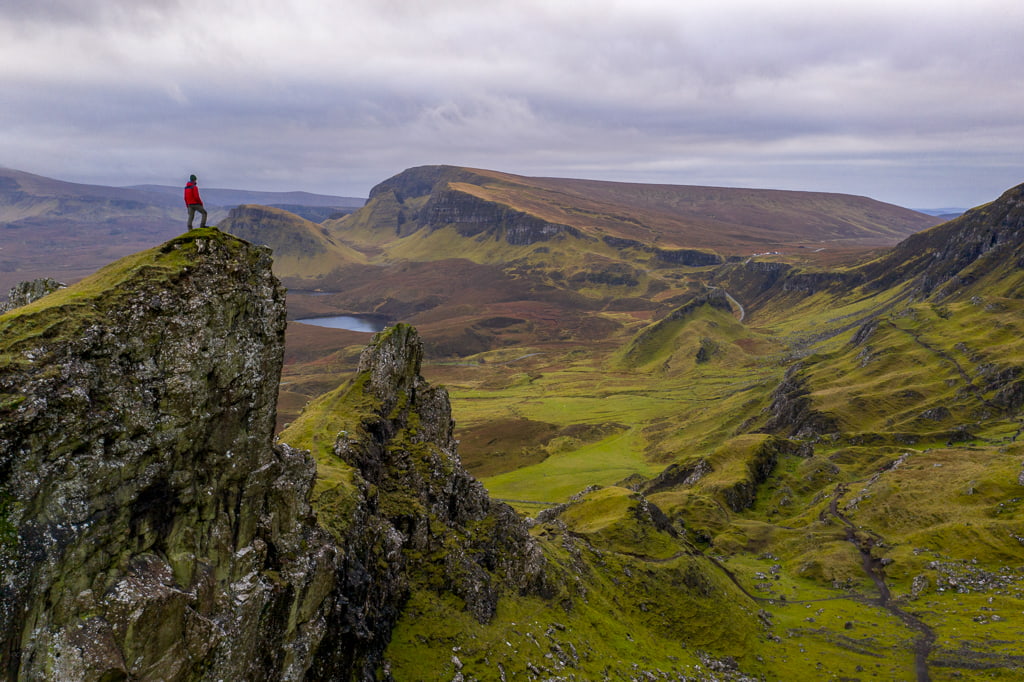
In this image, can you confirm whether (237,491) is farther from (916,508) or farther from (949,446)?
(949,446)

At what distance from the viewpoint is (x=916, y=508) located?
10344 cm

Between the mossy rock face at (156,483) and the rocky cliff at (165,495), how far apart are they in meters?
0.07

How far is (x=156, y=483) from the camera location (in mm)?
Result: 26844

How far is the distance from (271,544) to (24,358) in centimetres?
1516

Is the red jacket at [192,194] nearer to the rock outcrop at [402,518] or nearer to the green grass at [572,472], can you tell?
the rock outcrop at [402,518]

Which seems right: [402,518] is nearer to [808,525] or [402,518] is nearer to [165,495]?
[165,495]

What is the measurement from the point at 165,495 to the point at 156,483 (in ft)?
2.81

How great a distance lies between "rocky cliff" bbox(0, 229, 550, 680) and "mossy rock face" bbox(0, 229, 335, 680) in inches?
2.7

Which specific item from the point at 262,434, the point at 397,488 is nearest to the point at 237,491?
the point at 262,434

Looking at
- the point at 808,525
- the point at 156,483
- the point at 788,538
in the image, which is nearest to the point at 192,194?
the point at 156,483

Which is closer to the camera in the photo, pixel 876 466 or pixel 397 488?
pixel 397 488

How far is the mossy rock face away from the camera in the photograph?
75.2 feet

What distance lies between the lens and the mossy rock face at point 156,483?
22906 mm

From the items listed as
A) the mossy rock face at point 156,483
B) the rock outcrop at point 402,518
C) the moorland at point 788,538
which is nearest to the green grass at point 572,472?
the moorland at point 788,538
